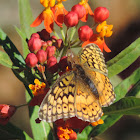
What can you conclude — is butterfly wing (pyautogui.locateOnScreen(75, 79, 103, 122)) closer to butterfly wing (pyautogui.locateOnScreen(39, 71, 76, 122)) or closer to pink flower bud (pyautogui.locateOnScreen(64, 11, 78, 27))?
butterfly wing (pyautogui.locateOnScreen(39, 71, 76, 122))

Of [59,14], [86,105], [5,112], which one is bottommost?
[86,105]

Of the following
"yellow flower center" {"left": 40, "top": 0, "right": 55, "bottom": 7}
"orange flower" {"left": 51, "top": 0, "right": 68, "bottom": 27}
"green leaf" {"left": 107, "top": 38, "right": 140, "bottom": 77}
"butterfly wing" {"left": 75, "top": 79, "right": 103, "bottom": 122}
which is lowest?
"butterfly wing" {"left": 75, "top": 79, "right": 103, "bottom": 122}

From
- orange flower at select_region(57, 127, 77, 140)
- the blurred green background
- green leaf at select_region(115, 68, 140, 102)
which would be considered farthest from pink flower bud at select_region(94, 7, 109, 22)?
the blurred green background

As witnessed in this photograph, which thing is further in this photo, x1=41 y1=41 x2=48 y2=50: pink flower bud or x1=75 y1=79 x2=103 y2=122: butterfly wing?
x1=41 y1=41 x2=48 y2=50: pink flower bud

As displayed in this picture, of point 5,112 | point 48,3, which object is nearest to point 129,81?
point 48,3

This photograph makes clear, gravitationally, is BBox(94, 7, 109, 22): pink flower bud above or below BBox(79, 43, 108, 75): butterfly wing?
above

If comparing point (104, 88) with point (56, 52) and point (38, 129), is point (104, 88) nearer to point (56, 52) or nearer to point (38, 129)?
point (56, 52)
